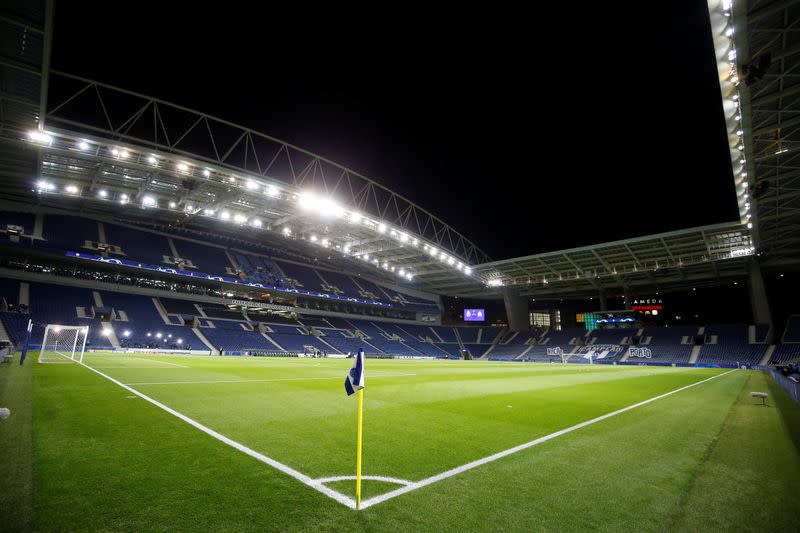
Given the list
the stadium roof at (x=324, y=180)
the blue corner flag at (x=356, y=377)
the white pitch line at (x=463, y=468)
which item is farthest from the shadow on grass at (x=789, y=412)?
the stadium roof at (x=324, y=180)

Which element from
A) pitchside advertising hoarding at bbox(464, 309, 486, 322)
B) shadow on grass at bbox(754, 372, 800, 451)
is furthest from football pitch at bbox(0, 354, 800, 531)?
pitchside advertising hoarding at bbox(464, 309, 486, 322)

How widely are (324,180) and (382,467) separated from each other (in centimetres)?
2978

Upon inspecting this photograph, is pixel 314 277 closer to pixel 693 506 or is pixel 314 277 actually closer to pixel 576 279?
pixel 576 279

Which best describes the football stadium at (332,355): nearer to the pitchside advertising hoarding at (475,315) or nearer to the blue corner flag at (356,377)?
the blue corner flag at (356,377)

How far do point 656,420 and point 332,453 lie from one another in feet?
24.0

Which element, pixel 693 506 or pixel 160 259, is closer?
pixel 693 506

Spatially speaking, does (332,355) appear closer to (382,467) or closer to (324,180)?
(324,180)

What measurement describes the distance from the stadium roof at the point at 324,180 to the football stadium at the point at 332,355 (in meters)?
0.19

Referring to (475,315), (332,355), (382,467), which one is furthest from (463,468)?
(475,315)

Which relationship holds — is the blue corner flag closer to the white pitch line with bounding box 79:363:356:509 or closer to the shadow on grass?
the white pitch line with bounding box 79:363:356:509

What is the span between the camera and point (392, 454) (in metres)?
4.91

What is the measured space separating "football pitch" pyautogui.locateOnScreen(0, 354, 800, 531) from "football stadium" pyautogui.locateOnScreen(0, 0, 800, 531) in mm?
39

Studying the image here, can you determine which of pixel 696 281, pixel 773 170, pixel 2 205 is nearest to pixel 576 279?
pixel 696 281

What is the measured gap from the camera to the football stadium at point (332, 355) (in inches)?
138
